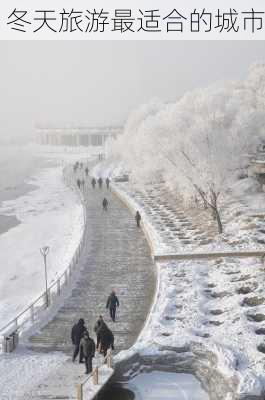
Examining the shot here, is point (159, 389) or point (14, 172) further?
point (14, 172)

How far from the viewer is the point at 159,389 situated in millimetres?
12312

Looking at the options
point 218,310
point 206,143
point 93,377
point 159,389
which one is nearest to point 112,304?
point 218,310

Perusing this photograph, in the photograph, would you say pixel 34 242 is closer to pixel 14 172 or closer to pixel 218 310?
pixel 218 310

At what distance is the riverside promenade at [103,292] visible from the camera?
13133mm

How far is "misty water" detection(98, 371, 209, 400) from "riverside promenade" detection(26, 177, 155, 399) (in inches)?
41.3

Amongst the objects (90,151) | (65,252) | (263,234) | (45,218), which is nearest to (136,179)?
(45,218)

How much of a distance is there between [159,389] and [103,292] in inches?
289

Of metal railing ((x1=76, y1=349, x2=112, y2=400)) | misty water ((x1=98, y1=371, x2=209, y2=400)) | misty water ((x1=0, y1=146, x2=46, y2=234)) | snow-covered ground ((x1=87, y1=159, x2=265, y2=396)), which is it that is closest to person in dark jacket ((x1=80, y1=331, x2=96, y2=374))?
metal railing ((x1=76, y1=349, x2=112, y2=400))

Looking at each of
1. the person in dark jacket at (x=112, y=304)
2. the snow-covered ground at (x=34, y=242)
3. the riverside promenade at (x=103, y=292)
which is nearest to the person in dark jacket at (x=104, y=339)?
the riverside promenade at (x=103, y=292)

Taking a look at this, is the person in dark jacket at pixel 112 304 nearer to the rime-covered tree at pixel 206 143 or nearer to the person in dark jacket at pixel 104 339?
the person in dark jacket at pixel 104 339

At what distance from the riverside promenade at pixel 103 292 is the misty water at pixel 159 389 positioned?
3.44 ft

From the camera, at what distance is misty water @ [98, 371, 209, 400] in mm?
11929

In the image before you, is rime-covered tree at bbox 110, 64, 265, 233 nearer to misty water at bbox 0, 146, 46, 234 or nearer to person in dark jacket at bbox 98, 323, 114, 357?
misty water at bbox 0, 146, 46, 234

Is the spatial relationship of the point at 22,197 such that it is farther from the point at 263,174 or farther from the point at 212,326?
the point at 212,326
